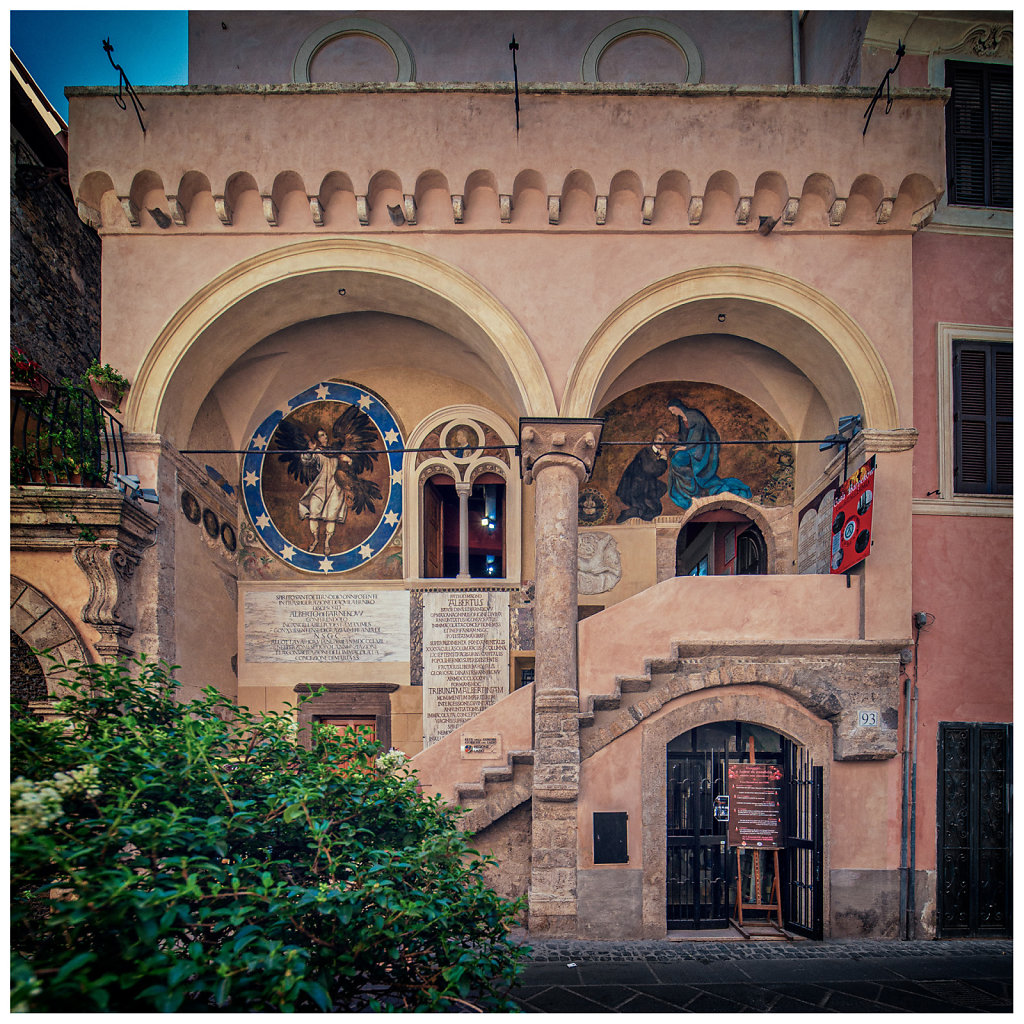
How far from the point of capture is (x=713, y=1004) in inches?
239

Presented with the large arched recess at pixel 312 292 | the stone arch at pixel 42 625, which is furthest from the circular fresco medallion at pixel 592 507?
the stone arch at pixel 42 625

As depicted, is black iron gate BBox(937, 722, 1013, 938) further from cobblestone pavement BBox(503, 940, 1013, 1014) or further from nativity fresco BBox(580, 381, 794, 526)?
nativity fresco BBox(580, 381, 794, 526)

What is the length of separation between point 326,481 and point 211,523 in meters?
1.56

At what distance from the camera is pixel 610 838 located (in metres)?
7.76

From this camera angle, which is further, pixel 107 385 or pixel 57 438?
pixel 107 385

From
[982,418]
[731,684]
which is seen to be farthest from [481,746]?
[982,418]

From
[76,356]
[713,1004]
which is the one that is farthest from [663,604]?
[76,356]

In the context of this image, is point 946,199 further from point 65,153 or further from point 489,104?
point 65,153

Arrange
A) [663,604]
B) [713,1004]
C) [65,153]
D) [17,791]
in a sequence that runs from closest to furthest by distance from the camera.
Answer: [17,791]
[713,1004]
[663,604]
[65,153]

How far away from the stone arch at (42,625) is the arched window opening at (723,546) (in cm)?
726

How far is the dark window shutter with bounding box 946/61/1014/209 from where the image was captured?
8.94 meters

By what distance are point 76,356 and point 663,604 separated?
7619mm

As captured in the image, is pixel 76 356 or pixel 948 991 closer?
pixel 948 991

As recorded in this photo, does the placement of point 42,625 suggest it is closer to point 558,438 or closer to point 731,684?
point 558,438
